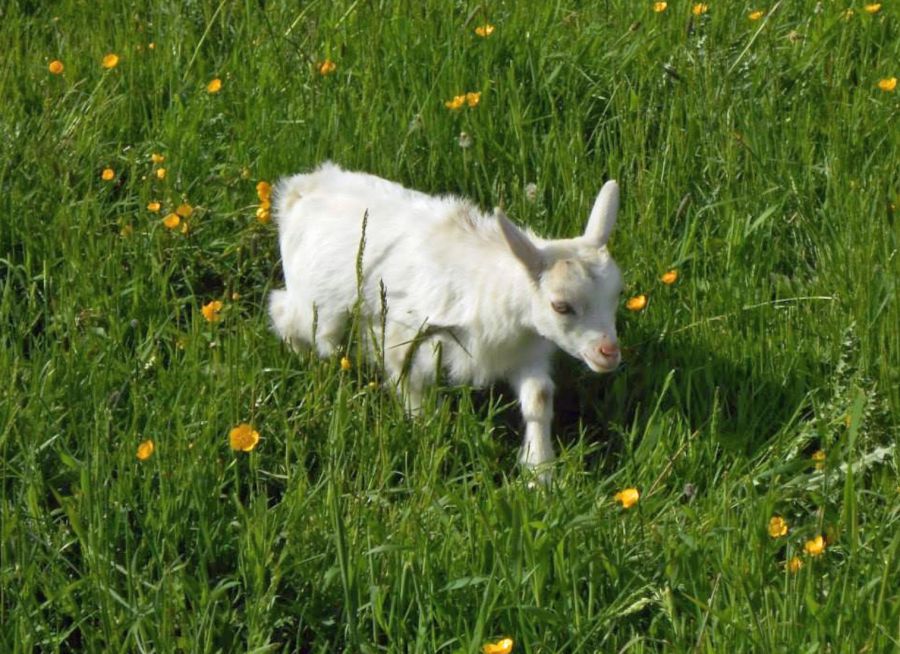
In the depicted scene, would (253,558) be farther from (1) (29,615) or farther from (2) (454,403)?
(2) (454,403)

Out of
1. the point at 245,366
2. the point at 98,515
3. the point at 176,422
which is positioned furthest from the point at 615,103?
the point at 98,515

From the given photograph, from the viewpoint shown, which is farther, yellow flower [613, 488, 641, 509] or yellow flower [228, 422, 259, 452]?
yellow flower [228, 422, 259, 452]

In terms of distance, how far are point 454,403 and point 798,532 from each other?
1405mm

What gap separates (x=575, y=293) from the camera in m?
3.94

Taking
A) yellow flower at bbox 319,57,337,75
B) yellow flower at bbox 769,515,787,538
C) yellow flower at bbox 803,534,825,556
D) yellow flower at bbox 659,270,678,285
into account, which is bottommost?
yellow flower at bbox 769,515,787,538

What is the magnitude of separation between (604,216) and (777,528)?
3.49 ft

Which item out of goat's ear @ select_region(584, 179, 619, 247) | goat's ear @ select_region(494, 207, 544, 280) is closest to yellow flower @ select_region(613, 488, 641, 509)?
goat's ear @ select_region(494, 207, 544, 280)

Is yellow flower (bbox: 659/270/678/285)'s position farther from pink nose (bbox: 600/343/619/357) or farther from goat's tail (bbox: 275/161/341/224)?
goat's tail (bbox: 275/161/341/224)

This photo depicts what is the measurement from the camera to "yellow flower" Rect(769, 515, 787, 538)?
349cm

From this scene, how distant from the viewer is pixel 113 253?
4555 millimetres

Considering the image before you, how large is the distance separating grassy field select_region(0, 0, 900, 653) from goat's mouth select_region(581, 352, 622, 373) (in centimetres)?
14

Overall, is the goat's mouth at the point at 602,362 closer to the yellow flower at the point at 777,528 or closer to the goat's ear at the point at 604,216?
the goat's ear at the point at 604,216

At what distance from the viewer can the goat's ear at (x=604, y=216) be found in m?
4.14

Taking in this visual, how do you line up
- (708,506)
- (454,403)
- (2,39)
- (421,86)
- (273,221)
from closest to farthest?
(708,506)
(454,403)
(273,221)
(421,86)
(2,39)
